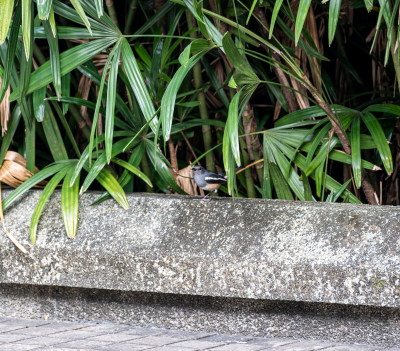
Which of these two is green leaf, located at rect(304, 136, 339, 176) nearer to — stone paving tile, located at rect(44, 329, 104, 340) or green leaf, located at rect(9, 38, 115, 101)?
green leaf, located at rect(9, 38, 115, 101)

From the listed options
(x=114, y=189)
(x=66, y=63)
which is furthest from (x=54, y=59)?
(x=114, y=189)

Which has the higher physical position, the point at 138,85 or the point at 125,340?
the point at 138,85

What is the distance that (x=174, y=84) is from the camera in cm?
291

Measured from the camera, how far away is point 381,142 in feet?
10.6

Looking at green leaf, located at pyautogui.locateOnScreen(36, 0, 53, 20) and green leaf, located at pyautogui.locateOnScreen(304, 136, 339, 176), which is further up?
green leaf, located at pyautogui.locateOnScreen(36, 0, 53, 20)

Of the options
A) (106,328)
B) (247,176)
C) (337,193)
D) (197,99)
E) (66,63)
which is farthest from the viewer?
(197,99)

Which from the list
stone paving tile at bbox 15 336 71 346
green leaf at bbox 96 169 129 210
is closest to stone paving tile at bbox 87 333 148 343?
stone paving tile at bbox 15 336 71 346

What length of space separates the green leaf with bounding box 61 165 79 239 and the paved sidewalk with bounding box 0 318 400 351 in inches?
19.0

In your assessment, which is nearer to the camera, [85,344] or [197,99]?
[85,344]

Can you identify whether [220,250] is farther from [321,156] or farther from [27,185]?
[27,185]

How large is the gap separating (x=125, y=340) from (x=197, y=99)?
172 cm

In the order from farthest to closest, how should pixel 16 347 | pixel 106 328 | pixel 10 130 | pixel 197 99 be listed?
pixel 197 99 < pixel 10 130 < pixel 106 328 < pixel 16 347

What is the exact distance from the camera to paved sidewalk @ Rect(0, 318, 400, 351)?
2.71 m

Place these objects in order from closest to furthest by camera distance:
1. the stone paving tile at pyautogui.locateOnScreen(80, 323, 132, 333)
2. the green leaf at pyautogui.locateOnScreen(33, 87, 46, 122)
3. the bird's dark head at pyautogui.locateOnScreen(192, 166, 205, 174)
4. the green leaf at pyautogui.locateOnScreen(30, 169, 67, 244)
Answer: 1. the stone paving tile at pyautogui.locateOnScreen(80, 323, 132, 333)
2. the green leaf at pyautogui.locateOnScreen(30, 169, 67, 244)
3. the green leaf at pyautogui.locateOnScreen(33, 87, 46, 122)
4. the bird's dark head at pyautogui.locateOnScreen(192, 166, 205, 174)
